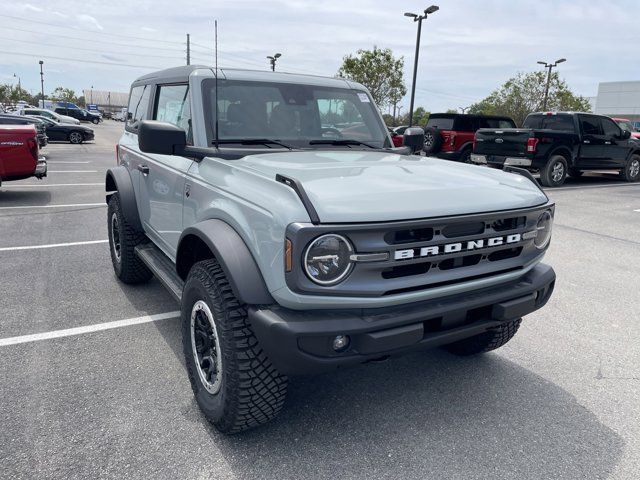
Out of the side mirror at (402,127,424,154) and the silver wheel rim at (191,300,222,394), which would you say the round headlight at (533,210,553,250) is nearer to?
the side mirror at (402,127,424,154)

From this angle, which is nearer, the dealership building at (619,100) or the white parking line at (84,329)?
the white parking line at (84,329)

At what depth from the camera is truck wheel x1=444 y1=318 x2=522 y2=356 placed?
3332 mm

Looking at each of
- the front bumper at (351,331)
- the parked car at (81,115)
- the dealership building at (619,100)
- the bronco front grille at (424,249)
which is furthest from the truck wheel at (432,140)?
the dealership building at (619,100)

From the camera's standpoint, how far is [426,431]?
2.71 metres

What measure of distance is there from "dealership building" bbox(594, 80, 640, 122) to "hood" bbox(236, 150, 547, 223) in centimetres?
8471

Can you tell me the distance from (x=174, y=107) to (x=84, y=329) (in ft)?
6.05

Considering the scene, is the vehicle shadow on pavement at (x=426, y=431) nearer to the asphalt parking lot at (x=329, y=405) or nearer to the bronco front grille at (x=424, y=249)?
the asphalt parking lot at (x=329, y=405)

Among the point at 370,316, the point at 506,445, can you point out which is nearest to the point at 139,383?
the point at 370,316

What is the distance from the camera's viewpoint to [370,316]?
2227mm

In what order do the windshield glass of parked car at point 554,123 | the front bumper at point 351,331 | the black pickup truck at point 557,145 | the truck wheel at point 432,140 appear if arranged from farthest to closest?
the truck wheel at point 432,140 < the windshield glass of parked car at point 554,123 < the black pickup truck at point 557,145 < the front bumper at point 351,331

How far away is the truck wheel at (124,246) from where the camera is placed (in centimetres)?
452

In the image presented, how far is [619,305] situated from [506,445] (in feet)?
9.27

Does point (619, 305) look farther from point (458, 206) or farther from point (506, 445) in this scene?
point (458, 206)

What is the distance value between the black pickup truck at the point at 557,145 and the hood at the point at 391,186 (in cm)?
1029
